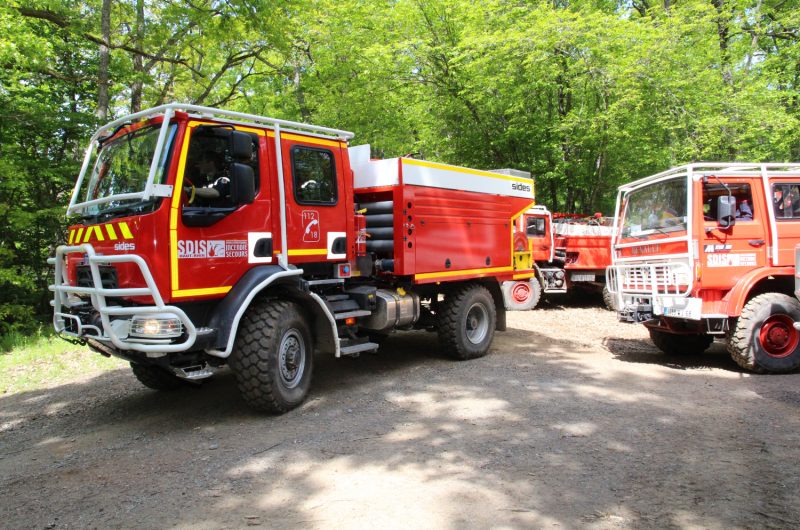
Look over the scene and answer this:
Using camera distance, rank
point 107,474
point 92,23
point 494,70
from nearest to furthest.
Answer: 1. point 107,474
2. point 92,23
3. point 494,70

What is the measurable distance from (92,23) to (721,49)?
18709mm

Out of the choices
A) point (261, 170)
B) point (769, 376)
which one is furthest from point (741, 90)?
point (261, 170)

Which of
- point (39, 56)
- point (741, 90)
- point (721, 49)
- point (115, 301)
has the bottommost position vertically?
point (115, 301)

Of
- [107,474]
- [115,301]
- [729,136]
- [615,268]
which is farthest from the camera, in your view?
[729,136]

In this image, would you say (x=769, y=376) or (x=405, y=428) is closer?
(x=405, y=428)

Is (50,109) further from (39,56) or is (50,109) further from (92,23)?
(92,23)

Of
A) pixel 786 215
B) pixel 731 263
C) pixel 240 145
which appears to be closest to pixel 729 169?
pixel 786 215

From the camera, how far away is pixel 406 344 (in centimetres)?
876

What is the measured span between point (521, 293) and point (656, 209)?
243 inches

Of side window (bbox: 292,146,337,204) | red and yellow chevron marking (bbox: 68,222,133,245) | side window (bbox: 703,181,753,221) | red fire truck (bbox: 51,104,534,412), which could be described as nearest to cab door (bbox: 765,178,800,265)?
side window (bbox: 703,181,753,221)

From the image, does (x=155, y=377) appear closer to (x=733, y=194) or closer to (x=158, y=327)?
(x=158, y=327)

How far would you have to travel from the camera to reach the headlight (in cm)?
429

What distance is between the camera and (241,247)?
4.97 m

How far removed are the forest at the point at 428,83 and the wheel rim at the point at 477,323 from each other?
6.95 meters
